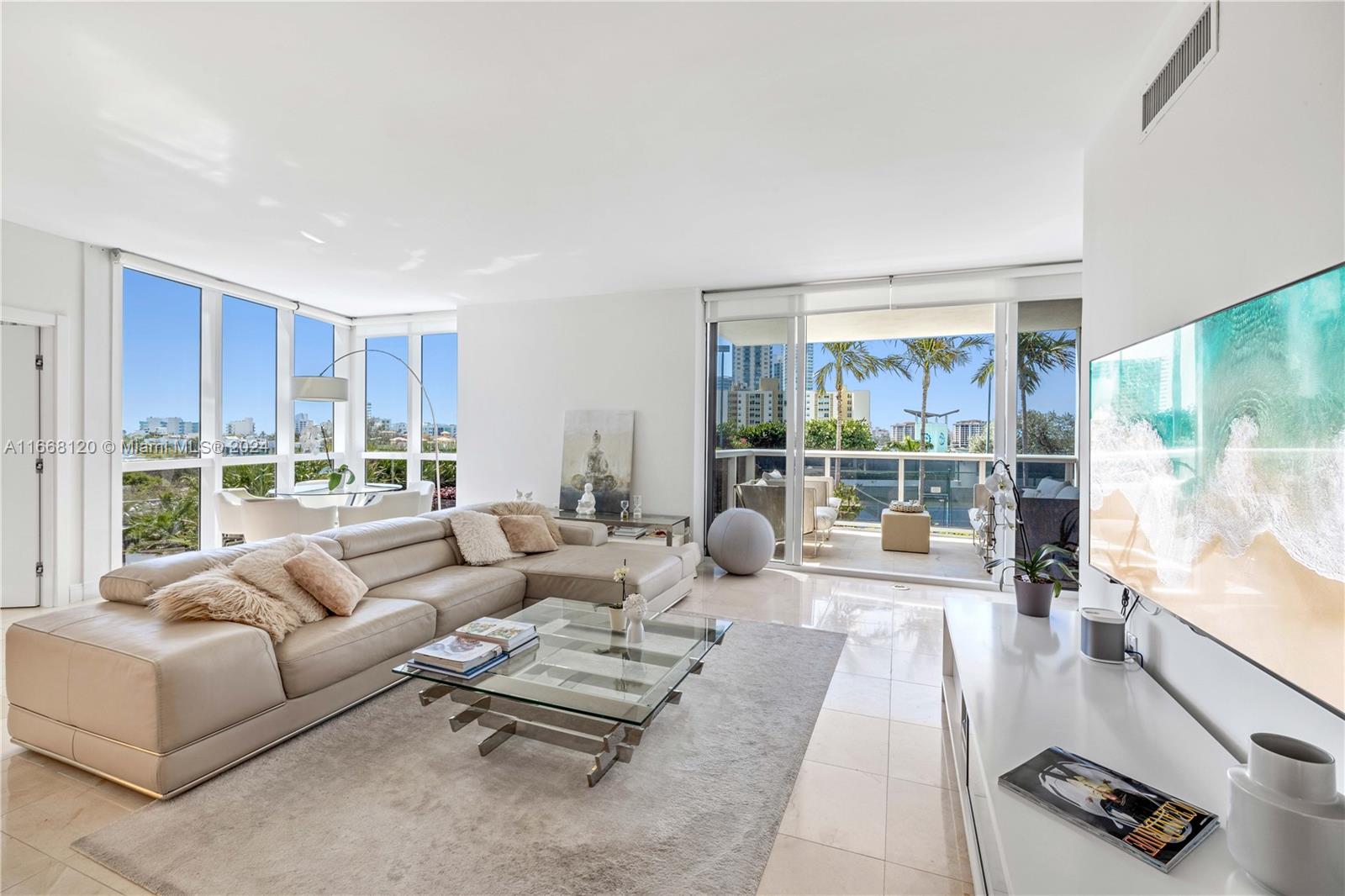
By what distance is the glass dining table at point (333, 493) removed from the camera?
19.0 ft

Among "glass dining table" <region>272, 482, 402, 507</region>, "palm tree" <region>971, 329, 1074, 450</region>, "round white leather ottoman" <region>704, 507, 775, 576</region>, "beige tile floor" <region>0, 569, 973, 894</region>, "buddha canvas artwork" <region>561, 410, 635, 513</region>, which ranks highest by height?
"palm tree" <region>971, 329, 1074, 450</region>

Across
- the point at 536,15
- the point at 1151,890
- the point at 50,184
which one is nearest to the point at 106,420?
the point at 50,184

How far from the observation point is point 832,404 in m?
6.18

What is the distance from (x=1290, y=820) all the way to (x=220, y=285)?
750 centimetres

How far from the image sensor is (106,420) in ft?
15.6

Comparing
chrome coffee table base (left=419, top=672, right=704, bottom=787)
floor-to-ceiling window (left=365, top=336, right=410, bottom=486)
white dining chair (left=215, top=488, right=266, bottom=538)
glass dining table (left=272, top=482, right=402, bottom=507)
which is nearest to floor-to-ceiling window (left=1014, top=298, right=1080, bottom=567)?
chrome coffee table base (left=419, top=672, right=704, bottom=787)

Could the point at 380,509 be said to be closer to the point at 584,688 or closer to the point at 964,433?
the point at 584,688

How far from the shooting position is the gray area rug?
5.63 ft

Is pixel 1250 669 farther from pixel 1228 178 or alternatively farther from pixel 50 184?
pixel 50 184

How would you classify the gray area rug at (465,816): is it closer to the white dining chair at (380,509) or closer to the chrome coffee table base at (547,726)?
the chrome coffee table base at (547,726)

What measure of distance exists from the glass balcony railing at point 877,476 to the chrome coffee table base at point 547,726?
3.61 m

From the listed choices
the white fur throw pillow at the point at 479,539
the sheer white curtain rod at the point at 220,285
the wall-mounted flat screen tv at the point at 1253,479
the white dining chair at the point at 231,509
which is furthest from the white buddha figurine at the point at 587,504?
the wall-mounted flat screen tv at the point at 1253,479

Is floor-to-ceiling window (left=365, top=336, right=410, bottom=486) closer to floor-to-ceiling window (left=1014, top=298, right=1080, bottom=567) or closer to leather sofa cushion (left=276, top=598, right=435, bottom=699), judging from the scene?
leather sofa cushion (left=276, top=598, right=435, bottom=699)

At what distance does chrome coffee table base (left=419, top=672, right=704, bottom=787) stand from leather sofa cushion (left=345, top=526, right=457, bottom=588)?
3.84ft
